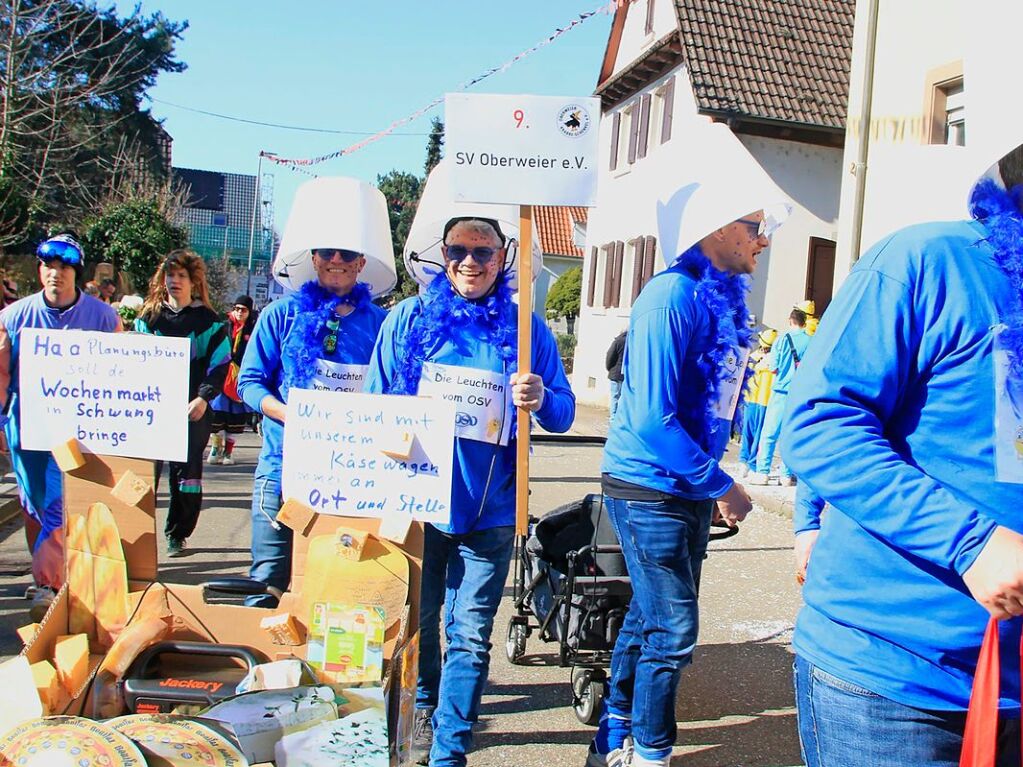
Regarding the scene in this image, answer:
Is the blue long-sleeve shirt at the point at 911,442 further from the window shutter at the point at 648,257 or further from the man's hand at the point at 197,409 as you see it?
the window shutter at the point at 648,257

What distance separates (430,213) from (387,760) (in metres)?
2.16

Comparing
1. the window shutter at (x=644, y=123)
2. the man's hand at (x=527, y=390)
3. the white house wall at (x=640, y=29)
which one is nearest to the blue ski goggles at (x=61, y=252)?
the man's hand at (x=527, y=390)

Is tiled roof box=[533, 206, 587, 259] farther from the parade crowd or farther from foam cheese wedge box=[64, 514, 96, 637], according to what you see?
foam cheese wedge box=[64, 514, 96, 637]

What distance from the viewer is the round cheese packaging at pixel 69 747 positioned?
2025mm

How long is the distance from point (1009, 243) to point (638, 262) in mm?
19995

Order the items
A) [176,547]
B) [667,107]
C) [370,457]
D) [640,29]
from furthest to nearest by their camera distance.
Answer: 1. [640,29]
2. [667,107]
3. [176,547]
4. [370,457]

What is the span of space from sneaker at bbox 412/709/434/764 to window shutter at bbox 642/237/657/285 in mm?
17147

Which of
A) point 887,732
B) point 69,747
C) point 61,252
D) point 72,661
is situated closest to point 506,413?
point 72,661

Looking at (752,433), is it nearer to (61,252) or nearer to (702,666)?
(702,666)

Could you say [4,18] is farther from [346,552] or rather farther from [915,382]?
[915,382]

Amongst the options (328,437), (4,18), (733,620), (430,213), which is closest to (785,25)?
(4,18)

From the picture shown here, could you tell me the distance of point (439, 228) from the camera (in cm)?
395

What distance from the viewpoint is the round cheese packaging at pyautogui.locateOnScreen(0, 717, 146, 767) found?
203cm

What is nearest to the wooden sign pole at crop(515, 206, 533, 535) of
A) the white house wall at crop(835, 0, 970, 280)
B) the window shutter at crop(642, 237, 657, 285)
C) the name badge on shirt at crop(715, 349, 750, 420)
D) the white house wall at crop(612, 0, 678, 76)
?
the name badge on shirt at crop(715, 349, 750, 420)
